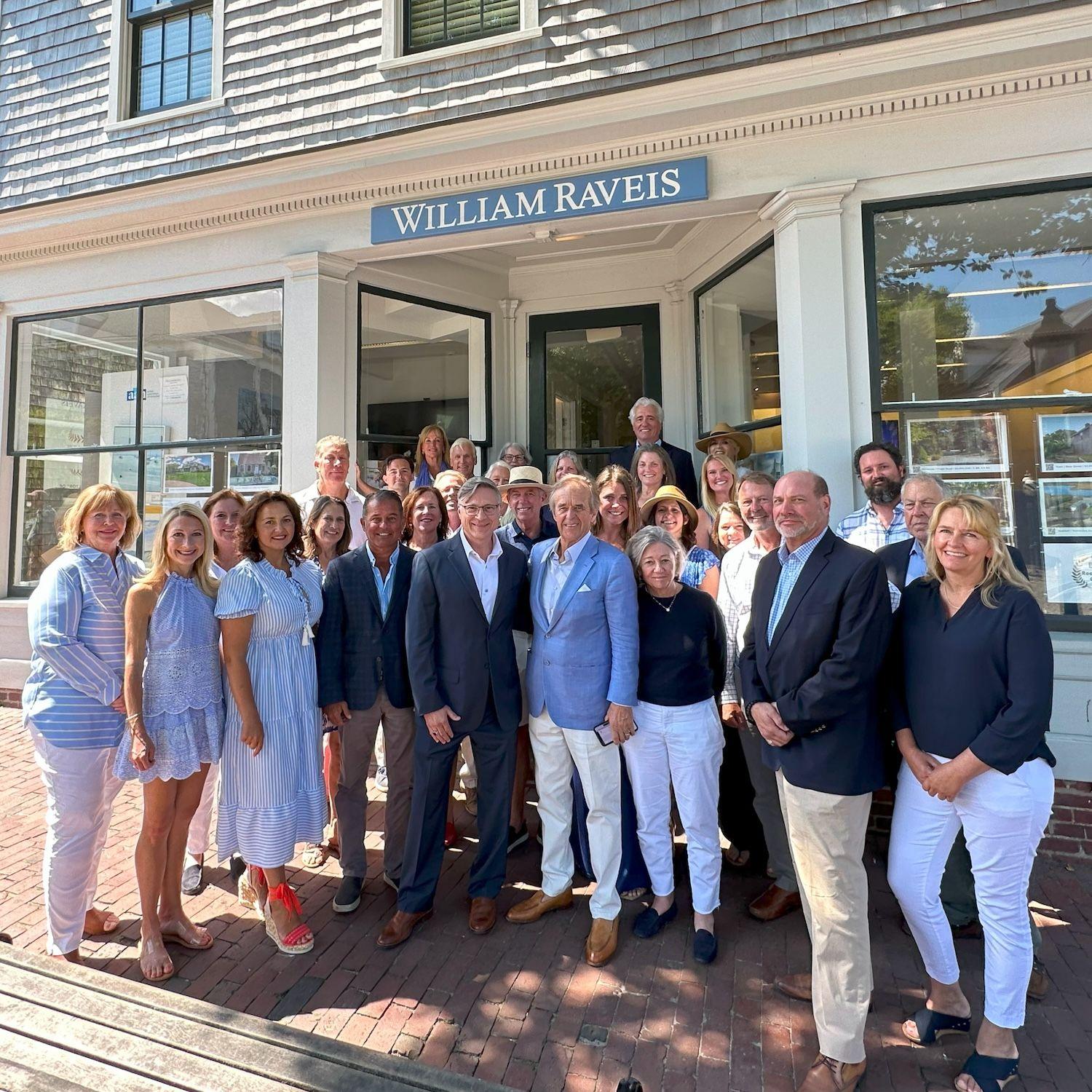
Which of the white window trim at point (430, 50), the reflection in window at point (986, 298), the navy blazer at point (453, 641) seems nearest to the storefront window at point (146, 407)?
the white window trim at point (430, 50)

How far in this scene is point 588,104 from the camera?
16.1 ft

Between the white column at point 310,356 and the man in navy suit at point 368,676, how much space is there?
2.72 meters

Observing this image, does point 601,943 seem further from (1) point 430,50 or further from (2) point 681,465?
(1) point 430,50

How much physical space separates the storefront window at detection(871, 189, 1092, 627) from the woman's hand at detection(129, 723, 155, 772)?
461 cm

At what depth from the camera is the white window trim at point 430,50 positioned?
5141 mm

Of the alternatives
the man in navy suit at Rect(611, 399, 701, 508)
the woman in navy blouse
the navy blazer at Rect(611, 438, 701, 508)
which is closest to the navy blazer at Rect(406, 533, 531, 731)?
the woman in navy blouse

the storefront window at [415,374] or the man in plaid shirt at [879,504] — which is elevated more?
the storefront window at [415,374]

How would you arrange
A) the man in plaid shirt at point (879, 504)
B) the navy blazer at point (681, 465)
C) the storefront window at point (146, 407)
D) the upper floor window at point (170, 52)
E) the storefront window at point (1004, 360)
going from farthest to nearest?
the upper floor window at point (170, 52), the storefront window at point (146, 407), the navy blazer at point (681, 465), the storefront window at point (1004, 360), the man in plaid shirt at point (879, 504)

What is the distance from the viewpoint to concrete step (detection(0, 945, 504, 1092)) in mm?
1705

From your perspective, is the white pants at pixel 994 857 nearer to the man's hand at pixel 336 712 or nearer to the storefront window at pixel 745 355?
the man's hand at pixel 336 712

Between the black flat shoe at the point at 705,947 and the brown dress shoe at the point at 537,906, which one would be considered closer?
the black flat shoe at the point at 705,947

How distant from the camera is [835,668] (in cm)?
238

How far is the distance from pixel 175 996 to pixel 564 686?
70.8 inches

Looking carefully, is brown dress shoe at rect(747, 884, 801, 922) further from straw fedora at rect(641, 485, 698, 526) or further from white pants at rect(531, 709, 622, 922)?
straw fedora at rect(641, 485, 698, 526)
